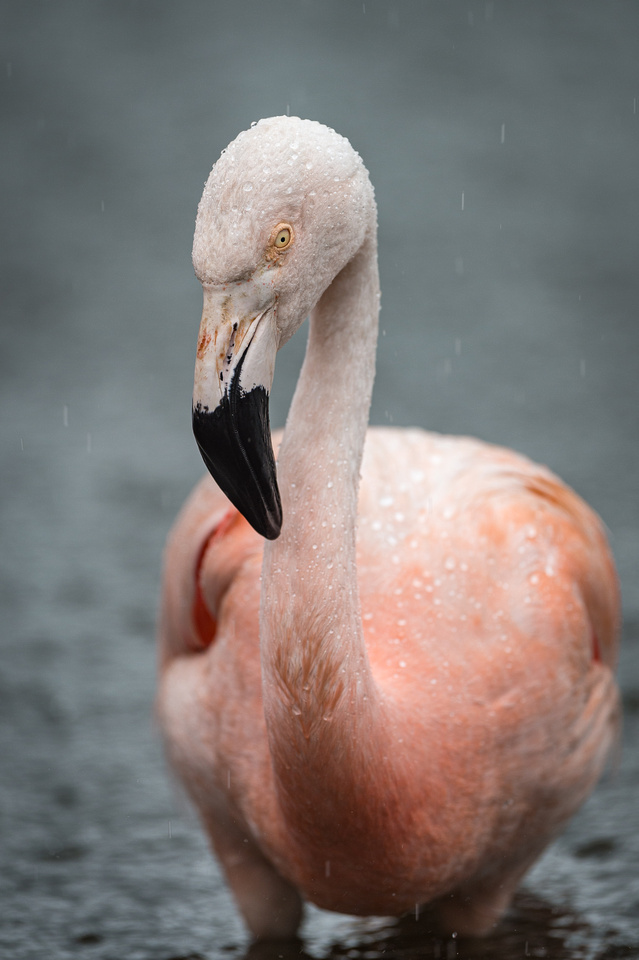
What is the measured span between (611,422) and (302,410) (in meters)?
4.94

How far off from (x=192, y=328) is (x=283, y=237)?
638cm

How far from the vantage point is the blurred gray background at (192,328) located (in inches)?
160

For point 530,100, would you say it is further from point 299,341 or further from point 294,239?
point 294,239

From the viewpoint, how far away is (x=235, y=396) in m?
2.10

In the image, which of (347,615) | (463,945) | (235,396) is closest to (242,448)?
(235,396)

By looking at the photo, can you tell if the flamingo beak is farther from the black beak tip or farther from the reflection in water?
the reflection in water

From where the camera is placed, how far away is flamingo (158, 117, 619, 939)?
2166mm

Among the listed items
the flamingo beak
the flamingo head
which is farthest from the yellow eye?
the flamingo beak

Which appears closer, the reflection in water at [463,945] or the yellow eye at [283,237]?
the yellow eye at [283,237]

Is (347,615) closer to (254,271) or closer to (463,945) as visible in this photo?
(254,271)

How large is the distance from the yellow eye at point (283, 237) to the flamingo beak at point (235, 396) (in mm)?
110

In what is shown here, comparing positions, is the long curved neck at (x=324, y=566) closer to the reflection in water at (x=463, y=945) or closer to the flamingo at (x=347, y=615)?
the flamingo at (x=347, y=615)

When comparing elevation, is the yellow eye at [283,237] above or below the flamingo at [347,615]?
above

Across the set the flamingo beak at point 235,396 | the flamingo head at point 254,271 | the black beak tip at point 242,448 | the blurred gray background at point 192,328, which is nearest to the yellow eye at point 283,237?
the flamingo head at point 254,271
